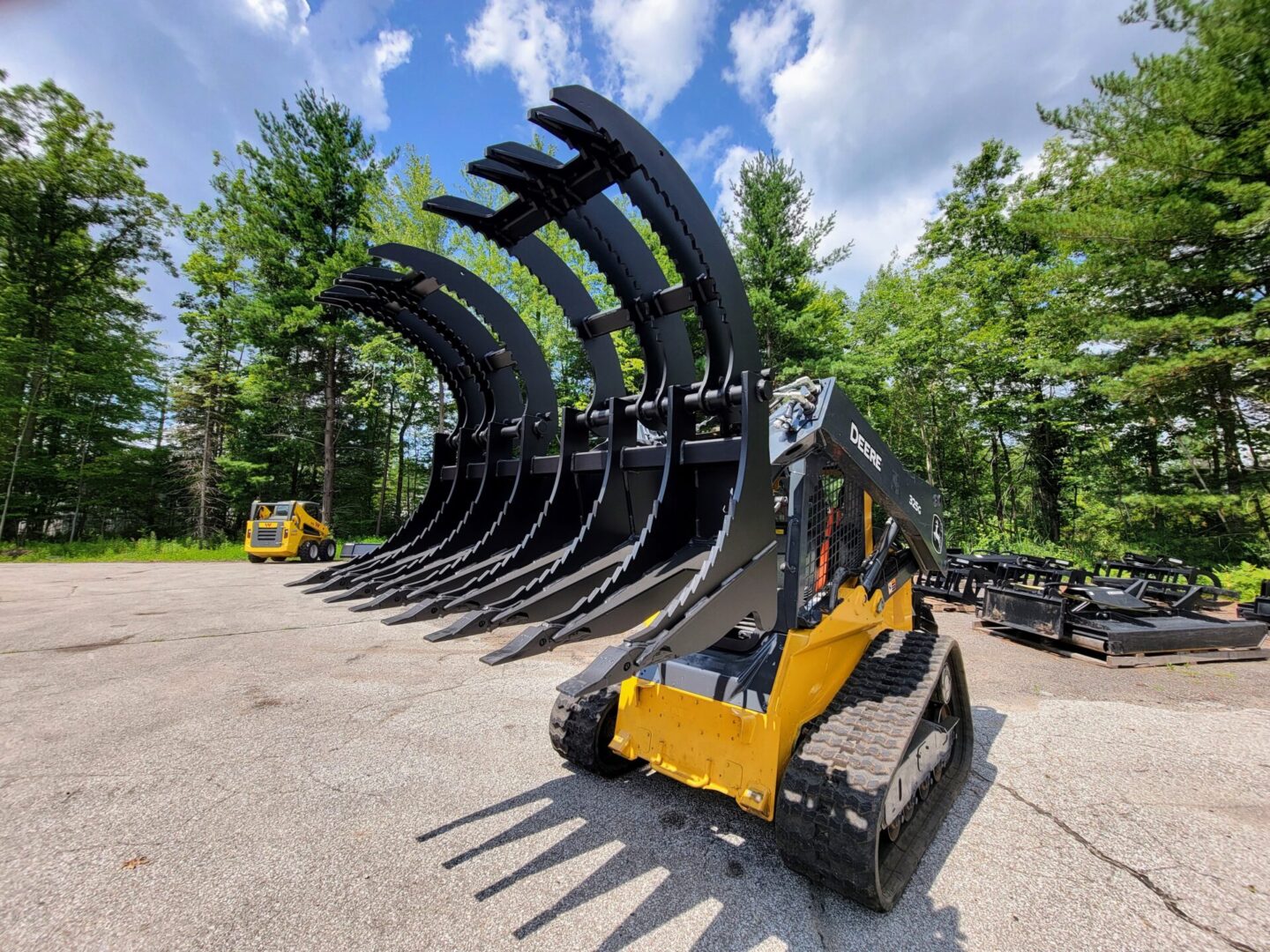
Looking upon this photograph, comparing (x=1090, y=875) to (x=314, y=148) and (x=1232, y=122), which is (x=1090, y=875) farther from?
(x=314, y=148)

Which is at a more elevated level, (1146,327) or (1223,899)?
(1146,327)

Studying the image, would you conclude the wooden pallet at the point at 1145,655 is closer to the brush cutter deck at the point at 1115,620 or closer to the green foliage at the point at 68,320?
the brush cutter deck at the point at 1115,620

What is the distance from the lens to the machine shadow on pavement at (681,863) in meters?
2.09

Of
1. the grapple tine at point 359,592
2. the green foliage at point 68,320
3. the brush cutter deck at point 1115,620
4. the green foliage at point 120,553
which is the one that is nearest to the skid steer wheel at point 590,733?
the grapple tine at point 359,592

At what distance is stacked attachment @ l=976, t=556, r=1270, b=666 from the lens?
6102 mm

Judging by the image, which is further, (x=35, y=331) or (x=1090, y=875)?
(x=35, y=331)

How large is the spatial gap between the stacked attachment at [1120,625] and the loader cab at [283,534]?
60.1 ft

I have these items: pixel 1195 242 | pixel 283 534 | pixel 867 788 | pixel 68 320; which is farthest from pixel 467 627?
pixel 68 320

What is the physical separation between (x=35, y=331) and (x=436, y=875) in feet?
86.4

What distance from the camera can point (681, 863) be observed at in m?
2.48

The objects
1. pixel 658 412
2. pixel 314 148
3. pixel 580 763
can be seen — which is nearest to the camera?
pixel 658 412

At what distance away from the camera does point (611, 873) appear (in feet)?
7.82

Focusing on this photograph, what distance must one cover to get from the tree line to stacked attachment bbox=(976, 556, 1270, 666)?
6974 mm

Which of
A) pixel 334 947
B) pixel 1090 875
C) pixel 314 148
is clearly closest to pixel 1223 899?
pixel 1090 875
